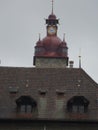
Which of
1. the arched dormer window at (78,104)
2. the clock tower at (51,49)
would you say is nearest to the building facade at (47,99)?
the arched dormer window at (78,104)

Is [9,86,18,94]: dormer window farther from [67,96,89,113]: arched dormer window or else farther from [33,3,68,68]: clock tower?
[33,3,68,68]: clock tower

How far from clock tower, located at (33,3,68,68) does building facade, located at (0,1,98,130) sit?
3496 cm

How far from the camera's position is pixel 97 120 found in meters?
50.9

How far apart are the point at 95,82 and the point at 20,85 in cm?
694

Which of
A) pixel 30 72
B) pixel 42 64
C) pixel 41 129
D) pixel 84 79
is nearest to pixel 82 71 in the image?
pixel 84 79

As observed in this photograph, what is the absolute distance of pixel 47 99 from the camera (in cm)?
5350

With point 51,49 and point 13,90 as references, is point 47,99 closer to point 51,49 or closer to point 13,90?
point 13,90

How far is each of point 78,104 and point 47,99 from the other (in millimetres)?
2937

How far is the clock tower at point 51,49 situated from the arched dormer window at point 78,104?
39.0 m

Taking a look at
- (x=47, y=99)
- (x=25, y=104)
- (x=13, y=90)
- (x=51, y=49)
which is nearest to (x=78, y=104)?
(x=47, y=99)

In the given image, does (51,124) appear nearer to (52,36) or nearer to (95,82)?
(95,82)

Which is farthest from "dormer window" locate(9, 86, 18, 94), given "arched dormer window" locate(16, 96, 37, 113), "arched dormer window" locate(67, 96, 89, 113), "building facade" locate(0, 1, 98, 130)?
"arched dormer window" locate(67, 96, 89, 113)

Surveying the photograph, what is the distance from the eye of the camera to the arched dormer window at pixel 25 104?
5231cm

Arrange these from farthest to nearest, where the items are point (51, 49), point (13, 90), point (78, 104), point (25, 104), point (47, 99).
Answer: point (51, 49) → point (13, 90) → point (47, 99) → point (25, 104) → point (78, 104)
